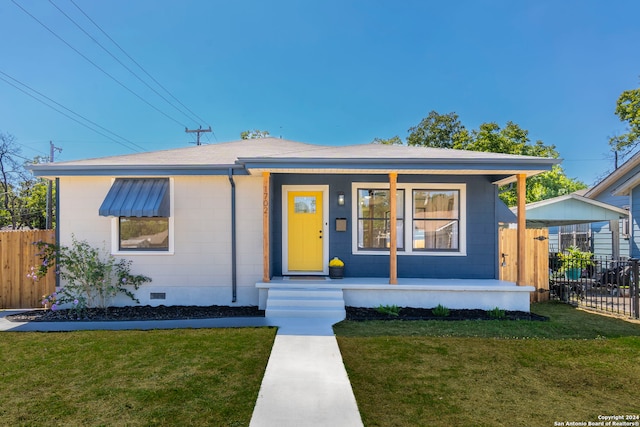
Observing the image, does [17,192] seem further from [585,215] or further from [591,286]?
[585,215]

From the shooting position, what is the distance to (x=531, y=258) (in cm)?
834

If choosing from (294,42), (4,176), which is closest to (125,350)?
(294,42)

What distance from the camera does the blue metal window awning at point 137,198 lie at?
22.6ft

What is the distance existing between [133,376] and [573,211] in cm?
1391

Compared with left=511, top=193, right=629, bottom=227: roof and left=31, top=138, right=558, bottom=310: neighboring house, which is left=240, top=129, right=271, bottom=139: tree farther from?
left=511, top=193, right=629, bottom=227: roof

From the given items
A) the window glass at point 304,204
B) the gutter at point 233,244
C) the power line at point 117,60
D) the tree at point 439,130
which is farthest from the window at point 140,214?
the tree at point 439,130

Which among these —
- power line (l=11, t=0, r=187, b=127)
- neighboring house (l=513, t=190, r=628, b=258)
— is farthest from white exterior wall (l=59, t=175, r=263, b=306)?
neighboring house (l=513, t=190, r=628, b=258)

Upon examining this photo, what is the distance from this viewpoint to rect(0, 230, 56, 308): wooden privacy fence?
7.33m

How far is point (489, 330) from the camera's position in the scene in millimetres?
5781

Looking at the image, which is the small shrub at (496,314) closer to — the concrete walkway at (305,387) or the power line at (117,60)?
the concrete walkway at (305,387)

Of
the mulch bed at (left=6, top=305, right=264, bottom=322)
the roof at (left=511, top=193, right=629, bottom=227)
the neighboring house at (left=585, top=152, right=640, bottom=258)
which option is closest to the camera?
the mulch bed at (left=6, top=305, right=264, bottom=322)

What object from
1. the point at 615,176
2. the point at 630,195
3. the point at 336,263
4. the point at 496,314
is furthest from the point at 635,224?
the point at 336,263

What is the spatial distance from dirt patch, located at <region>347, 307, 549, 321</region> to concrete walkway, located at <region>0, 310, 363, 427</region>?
25.5 inches

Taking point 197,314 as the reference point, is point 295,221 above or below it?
above
